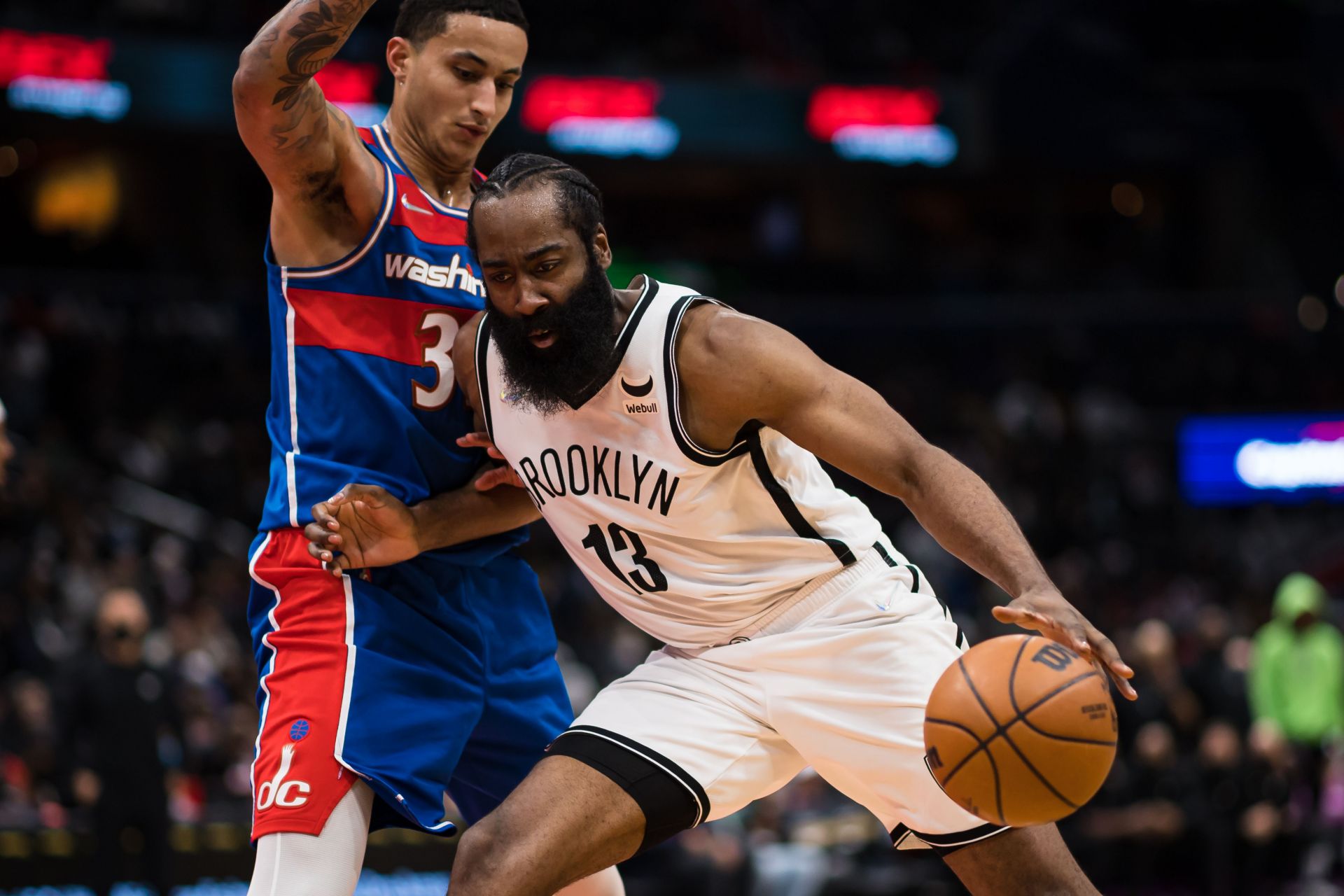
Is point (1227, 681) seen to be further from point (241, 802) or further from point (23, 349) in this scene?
point (23, 349)

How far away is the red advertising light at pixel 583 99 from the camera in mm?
19578

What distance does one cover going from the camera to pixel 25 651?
10.9m

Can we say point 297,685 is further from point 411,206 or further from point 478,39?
point 478,39

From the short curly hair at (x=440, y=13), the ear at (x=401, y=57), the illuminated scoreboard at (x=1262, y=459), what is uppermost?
the illuminated scoreboard at (x=1262, y=459)

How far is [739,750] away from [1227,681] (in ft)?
29.0

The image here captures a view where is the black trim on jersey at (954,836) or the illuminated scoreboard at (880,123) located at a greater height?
the illuminated scoreboard at (880,123)

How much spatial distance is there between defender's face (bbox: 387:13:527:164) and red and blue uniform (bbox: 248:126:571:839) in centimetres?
15

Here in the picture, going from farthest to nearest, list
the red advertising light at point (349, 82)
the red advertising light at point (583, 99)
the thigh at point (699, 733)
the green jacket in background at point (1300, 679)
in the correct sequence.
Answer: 1. the red advertising light at point (583, 99)
2. the red advertising light at point (349, 82)
3. the green jacket in background at point (1300, 679)
4. the thigh at point (699, 733)

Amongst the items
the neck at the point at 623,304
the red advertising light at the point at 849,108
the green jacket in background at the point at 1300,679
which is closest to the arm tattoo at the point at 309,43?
the neck at the point at 623,304

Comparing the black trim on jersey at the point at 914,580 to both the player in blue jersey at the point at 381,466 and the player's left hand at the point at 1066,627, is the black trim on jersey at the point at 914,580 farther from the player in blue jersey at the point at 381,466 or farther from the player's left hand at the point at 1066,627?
the player in blue jersey at the point at 381,466

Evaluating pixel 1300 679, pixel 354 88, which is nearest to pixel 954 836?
pixel 1300 679

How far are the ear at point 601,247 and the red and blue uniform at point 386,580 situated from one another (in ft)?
1.34

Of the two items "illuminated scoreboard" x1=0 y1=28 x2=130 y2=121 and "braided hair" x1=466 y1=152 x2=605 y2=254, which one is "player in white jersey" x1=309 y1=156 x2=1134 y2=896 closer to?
"braided hair" x1=466 y1=152 x2=605 y2=254

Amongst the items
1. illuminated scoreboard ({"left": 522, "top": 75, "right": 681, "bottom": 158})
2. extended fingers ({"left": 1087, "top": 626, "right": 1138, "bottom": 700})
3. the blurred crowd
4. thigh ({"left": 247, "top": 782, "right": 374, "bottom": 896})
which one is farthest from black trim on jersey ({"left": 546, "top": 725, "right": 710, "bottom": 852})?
illuminated scoreboard ({"left": 522, "top": 75, "right": 681, "bottom": 158})
